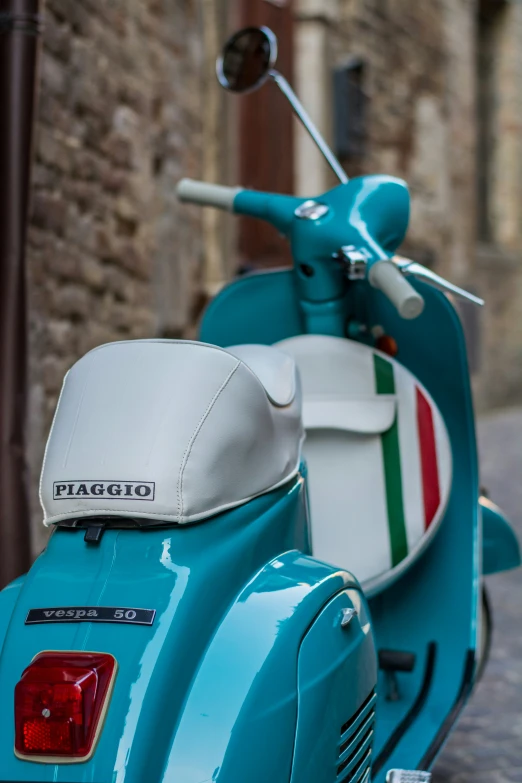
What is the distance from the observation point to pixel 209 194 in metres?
2.80

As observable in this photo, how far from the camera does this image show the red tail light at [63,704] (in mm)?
1291

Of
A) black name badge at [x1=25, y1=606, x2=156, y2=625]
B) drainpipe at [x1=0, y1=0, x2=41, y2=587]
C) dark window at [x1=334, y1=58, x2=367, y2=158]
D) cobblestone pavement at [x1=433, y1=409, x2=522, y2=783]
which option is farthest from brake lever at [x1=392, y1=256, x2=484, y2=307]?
dark window at [x1=334, y1=58, x2=367, y2=158]

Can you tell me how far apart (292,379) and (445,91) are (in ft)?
36.1

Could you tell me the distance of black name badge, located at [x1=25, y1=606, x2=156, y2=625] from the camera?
1.37 metres

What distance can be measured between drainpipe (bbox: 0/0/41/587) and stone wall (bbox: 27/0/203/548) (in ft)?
0.71

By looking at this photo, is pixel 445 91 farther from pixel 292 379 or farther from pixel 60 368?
pixel 292 379

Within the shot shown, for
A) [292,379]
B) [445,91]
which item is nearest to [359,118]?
[445,91]

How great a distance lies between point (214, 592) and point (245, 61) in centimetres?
177

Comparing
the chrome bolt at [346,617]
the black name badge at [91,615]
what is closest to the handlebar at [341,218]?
the chrome bolt at [346,617]

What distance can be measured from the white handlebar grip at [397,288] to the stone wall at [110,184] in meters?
1.84

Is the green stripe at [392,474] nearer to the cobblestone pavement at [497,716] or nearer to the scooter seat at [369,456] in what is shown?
the scooter seat at [369,456]

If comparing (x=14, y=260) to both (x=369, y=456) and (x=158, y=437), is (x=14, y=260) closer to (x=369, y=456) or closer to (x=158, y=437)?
(x=369, y=456)

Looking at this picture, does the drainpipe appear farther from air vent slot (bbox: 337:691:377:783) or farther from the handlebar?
air vent slot (bbox: 337:691:377:783)

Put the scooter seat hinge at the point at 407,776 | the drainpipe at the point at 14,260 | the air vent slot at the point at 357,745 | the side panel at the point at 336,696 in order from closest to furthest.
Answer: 1. the side panel at the point at 336,696
2. the air vent slot at the point at 357,745
3. the scooter seat hinge at the point at 407,776
4. the drainpipe at the point at 14,260
